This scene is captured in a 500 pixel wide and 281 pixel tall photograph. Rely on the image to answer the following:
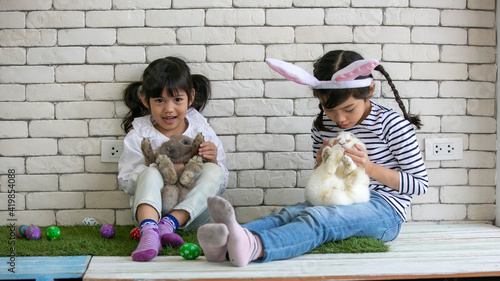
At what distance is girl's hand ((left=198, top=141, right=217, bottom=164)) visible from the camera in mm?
2025

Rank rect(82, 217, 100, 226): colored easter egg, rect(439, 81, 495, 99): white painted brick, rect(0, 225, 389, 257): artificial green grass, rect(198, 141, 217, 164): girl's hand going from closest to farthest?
rect(0, 225, 389, 257): artificial green grass → rect(198, 141, 217, 164): girl's hand → rect(82, 217, 100, 226): colored easter egg → rect(439, 81, 495, 99): white painted brick

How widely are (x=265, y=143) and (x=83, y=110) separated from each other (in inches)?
36.7

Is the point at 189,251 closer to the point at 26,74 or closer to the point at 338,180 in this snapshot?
the point at 338,180

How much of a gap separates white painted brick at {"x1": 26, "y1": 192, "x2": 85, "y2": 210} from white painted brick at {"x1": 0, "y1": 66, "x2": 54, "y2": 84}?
57 centimetres

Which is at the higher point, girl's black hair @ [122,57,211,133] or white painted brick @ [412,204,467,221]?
girl's black hair @ [122,57,211,133]

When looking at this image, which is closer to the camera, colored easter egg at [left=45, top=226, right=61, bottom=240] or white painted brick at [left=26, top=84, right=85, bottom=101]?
colored easter egg at [left=45, top=226, right=61, bottom=240]

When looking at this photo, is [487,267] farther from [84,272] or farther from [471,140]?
[84,272]

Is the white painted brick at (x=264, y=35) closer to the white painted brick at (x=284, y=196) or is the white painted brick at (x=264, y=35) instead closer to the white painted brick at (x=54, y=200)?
the white painted brick at (x=284, y=196)

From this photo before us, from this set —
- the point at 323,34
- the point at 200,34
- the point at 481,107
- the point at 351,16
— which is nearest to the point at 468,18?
the point at 481,107

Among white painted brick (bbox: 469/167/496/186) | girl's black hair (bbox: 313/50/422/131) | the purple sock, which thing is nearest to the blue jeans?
the purple sock

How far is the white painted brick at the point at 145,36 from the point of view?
2.25m

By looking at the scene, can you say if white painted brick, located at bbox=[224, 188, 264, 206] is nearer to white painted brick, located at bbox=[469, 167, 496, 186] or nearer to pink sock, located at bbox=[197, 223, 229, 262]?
pink sock, located at bbox=[197, 223, 229, 262]

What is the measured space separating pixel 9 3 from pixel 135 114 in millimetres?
821

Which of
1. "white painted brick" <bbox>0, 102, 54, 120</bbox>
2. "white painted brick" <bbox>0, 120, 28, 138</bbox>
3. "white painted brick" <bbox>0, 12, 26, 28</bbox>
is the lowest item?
"white painted brick" <bbox>0, 120, 28, 138</bbox>
